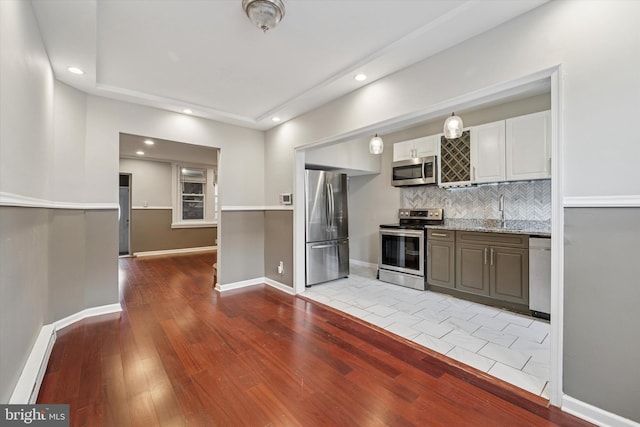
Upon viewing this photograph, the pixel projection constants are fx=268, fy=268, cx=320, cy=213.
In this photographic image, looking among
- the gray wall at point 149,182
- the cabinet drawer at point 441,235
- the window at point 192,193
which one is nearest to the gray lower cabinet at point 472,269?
the cabinet drawer at point 441,235

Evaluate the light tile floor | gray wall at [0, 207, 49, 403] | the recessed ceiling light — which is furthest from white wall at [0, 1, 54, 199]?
the light tile floor

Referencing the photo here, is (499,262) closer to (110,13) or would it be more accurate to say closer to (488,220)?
(488,220)

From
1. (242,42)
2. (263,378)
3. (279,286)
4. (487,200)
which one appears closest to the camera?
(263,378)

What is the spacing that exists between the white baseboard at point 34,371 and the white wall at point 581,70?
3.28m

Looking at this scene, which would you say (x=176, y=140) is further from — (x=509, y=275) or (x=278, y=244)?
(x=509, y=275)

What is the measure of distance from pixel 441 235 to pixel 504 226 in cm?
82

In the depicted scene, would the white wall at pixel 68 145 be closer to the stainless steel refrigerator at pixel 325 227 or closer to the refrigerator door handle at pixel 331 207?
the stainless steel refrigerator at pixel 325 227

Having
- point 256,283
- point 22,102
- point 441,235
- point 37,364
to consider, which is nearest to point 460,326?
point 441,235

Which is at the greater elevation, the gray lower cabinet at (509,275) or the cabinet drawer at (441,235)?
the cabinet drawer at (441,235)

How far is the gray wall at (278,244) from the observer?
13.1 ft

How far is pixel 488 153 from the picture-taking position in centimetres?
364

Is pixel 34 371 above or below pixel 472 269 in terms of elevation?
below

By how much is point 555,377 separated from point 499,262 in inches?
71.5

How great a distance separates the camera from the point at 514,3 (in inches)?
66.1
